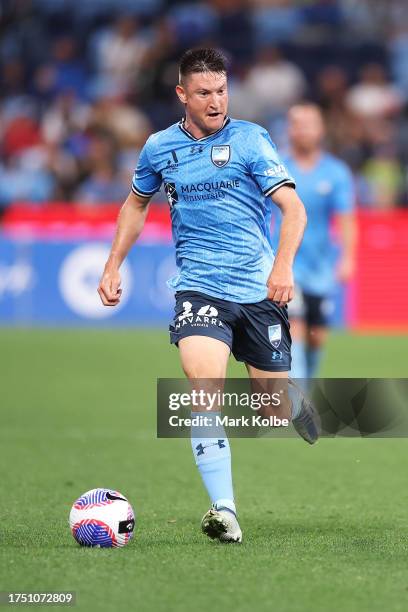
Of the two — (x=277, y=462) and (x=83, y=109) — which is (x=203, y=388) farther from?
(x=83, y=109)

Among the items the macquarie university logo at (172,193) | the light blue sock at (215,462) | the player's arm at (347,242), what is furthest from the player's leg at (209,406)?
the player's arm at (347,242)

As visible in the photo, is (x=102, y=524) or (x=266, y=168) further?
(x=266, y=168)

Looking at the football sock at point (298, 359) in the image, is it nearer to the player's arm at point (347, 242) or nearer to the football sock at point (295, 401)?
the player's arm at point (347, 242)

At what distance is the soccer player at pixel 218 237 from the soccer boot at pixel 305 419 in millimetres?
324

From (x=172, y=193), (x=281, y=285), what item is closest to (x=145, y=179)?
(x=172, y=193)

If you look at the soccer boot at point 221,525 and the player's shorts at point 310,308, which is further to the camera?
the player's shorts at point 310,308

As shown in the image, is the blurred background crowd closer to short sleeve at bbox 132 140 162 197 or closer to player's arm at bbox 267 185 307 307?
short sleeve at bbox 132 140 162 197

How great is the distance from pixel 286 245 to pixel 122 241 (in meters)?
0.98

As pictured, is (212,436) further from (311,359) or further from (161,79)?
(161,79)

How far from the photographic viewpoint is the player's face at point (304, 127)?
1005 cm

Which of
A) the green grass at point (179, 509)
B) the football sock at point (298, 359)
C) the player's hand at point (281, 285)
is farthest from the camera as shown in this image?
the football sock at point (298, 359)

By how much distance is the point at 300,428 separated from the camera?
6.91 metres

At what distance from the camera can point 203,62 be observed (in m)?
6.19

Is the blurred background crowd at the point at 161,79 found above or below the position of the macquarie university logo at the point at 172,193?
above
